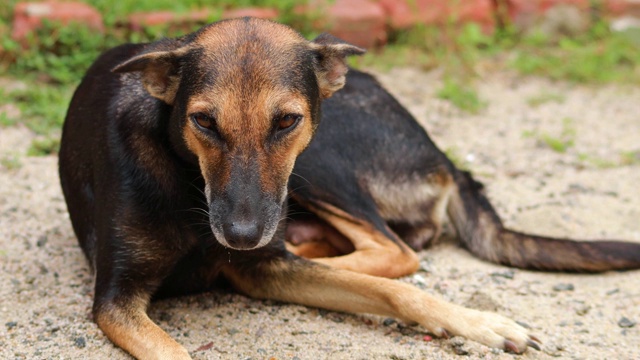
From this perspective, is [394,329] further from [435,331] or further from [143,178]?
[143,178]

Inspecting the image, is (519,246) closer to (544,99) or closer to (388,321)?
(388,321)

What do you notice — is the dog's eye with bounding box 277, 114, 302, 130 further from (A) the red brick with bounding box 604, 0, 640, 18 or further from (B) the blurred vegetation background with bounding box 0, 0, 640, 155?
(A) the red brick with bounding box 604, 0, 640, 18

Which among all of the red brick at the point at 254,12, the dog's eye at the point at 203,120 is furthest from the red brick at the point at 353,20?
the dog's eye at the point at 203,120

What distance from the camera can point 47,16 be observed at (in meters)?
7.08

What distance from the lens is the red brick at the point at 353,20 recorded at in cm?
783

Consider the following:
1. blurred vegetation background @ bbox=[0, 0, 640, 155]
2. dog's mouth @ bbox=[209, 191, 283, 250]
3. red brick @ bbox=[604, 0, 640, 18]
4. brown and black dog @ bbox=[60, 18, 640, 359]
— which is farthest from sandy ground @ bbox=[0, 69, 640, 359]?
red brick @ bbox=[604, 0, 640, 18]

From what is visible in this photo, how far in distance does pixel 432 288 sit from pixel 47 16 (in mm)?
4356

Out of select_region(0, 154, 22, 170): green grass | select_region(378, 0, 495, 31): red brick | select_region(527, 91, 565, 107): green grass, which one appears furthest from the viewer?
select_region(378, 0, 495, 31): red brick

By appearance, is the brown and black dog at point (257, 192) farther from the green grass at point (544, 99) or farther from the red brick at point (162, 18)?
the green grass at point (544, 99)

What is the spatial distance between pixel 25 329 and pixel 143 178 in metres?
0.88

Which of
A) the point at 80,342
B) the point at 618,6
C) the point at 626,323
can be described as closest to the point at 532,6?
the point at 618,6

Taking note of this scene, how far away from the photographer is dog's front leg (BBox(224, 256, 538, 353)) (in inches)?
151

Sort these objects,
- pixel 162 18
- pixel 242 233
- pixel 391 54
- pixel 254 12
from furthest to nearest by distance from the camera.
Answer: pixel 391 54 < pixel 254 12 < pixel 162 18 < pixel 242 233

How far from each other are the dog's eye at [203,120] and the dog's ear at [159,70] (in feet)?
0.94
